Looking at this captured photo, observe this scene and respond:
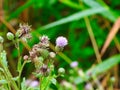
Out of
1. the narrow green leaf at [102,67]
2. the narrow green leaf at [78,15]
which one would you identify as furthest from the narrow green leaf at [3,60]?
the narrow green leaf at [78,15]

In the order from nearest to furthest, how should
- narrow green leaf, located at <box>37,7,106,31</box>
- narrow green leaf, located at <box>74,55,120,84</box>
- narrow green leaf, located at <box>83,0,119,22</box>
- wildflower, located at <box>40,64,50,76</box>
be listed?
wildflower, located at <box>40,64,50,76</box>, narrow green leaf, located at <box>74,55,120,84</box>, narrow green leaf, located at <box>37,7,106,31</box>, narrow green leaf, located at <box>83,0,119,22</box>

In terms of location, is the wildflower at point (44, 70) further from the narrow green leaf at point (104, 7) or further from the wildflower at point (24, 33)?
the narrow green leaf at point (104, 7)

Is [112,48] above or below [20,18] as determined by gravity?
below

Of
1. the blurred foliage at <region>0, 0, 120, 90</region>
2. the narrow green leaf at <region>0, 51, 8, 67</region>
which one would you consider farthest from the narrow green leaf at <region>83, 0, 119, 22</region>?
the narrow green leaf at <region>0, 51, 8, 67</region>

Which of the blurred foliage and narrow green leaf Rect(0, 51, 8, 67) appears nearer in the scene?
narrow green leaf Rect(0, 51, 8, 67)

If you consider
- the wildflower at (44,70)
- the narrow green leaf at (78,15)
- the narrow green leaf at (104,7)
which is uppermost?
the narrow green leaf at (104,7)

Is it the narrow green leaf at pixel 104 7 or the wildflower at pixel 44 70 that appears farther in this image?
the narrow green leaf at pixel 104 7

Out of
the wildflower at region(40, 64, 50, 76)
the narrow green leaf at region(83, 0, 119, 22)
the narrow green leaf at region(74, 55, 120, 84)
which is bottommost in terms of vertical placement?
the wildflower at region(40, 64, 50, 76)

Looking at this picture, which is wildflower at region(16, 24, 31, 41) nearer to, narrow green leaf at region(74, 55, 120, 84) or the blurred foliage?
narrow green leaf at region(74, 55, 120, 84)

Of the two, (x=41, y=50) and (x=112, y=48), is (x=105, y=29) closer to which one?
(x=112, y=48)

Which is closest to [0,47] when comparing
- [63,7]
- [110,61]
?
[110,61]

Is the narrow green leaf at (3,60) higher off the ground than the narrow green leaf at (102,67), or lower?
lower
